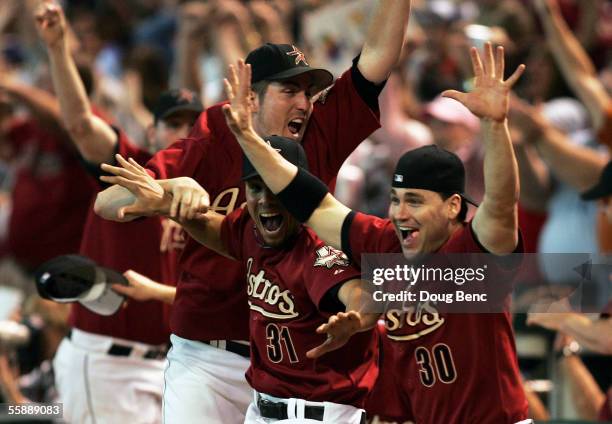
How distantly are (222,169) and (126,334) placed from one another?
1.62 metres

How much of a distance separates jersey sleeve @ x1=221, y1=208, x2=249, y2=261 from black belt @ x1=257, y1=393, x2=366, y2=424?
0.59m

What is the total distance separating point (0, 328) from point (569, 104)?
4259 millimetres

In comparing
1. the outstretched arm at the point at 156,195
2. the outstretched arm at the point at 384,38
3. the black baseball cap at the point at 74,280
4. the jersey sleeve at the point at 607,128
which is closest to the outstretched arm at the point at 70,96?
the black baseball cap at the point at 74,280

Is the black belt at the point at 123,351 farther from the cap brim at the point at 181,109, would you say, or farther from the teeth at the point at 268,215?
the teeth at the point at 268,215

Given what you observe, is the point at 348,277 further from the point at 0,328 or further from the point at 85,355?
the point at 0,328

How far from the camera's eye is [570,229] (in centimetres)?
833

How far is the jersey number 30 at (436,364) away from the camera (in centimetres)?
484

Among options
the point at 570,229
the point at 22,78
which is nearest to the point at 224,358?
the point at 570,229

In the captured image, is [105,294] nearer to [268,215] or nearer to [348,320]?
[268,215]

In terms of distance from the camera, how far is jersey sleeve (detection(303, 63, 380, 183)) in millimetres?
5473

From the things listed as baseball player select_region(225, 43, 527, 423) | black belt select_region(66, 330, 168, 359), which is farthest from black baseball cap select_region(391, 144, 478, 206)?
black belt select_region(66, 330, 168, 359)

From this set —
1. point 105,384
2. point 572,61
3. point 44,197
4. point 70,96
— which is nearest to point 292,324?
point 70,96

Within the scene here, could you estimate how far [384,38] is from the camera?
5.32 meters

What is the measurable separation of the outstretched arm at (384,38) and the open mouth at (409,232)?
914 mm
